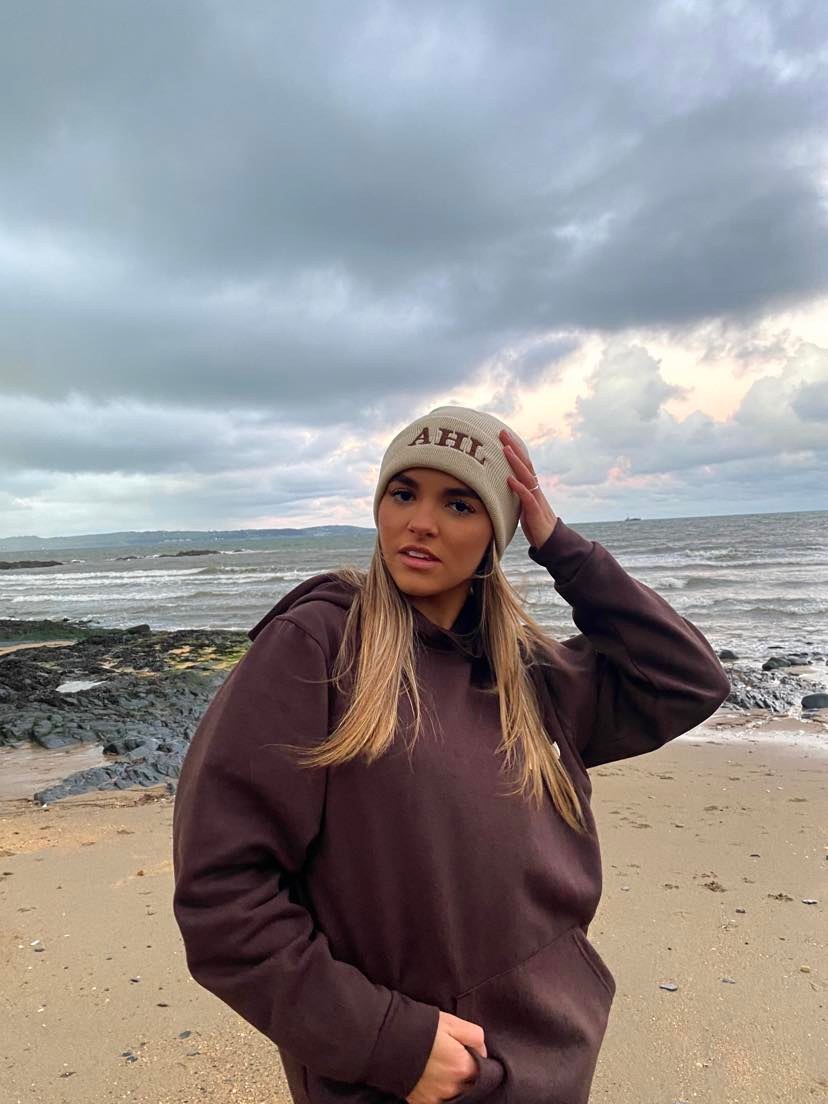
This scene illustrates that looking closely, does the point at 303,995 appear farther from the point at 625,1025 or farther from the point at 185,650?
the point at 185,650

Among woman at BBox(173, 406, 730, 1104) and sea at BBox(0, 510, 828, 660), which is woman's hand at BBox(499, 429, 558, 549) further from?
sea at BBox(0, 510, 828, 660)

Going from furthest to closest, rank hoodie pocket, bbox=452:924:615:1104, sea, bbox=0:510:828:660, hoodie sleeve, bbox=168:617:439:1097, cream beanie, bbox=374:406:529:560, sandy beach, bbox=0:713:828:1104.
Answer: sea, bbox=0:510:828:660 < sandy beach, bbox=0:713:828:1104 < cream beanie, bbox=374:406:529:560 < hoodie pocket, bbox=452:924:615:1104 < hoodie sleeve, bbox=168:617:439:1097

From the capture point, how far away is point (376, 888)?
133 centimetres

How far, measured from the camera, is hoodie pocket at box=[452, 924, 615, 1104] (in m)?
1.36

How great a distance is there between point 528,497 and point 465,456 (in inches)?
7.4

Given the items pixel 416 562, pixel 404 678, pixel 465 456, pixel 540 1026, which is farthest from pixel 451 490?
pixel 540 1026

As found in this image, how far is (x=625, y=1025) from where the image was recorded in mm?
3148

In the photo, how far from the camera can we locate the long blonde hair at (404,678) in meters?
1.37

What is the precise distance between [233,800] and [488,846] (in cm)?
48

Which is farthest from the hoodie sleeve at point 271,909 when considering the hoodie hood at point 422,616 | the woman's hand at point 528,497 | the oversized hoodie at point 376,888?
the woman's hand at point 528,497

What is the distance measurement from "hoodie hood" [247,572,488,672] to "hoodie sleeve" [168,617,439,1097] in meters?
0.25

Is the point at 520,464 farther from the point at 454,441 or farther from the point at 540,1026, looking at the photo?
the point at 540,1026

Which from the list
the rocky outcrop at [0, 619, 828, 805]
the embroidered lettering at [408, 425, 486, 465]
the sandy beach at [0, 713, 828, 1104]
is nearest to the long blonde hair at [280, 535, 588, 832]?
the embroidered lettering at [408, 425, 486, 465]

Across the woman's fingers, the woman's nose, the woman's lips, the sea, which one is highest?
the woman's fingers
